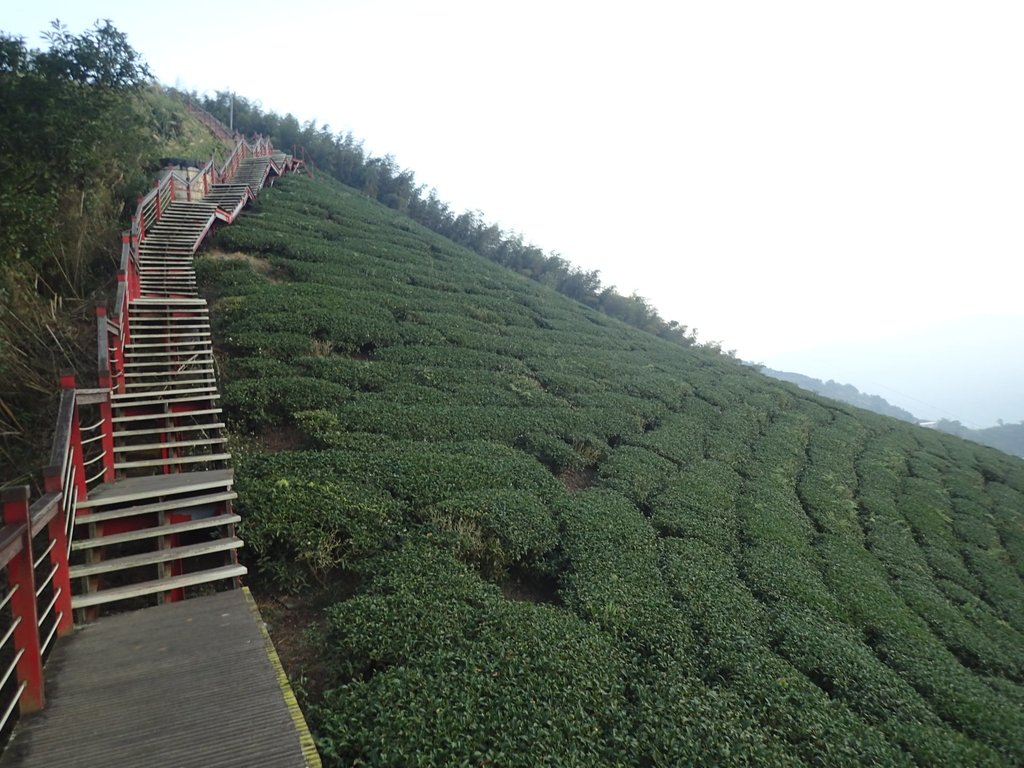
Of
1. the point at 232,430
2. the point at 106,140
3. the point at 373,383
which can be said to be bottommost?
the point at 232,430

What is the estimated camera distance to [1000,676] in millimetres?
7883

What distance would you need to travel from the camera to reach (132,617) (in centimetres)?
443

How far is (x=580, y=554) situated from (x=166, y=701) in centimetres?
535

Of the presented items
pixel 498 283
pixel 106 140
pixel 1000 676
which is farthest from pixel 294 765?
pixel 498 283

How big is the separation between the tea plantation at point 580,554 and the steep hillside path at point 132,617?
0.72 metres

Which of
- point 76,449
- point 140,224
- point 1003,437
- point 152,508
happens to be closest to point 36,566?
point 152,508

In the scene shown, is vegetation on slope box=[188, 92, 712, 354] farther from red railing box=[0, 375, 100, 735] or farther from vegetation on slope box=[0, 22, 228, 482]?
red railing box=[0, 375, 100, 735]

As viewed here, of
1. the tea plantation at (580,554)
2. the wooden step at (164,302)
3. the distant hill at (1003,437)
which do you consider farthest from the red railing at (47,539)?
the distant hill at (1003,437)

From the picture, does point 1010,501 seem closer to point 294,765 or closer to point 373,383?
point 373,383

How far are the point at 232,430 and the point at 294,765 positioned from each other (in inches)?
272

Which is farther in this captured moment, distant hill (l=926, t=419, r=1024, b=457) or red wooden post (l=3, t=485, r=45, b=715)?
distant hill (l=926, t=419, r=1024, b=457)

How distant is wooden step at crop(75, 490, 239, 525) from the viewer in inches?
198

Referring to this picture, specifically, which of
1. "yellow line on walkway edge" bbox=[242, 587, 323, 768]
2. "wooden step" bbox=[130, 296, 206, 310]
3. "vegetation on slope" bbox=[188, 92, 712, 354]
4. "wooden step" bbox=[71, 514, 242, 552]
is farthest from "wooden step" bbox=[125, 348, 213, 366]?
"vegetation on slope" bbox=[188, 92, 712, 354]

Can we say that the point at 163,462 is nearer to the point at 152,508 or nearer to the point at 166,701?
the point at 152,508
